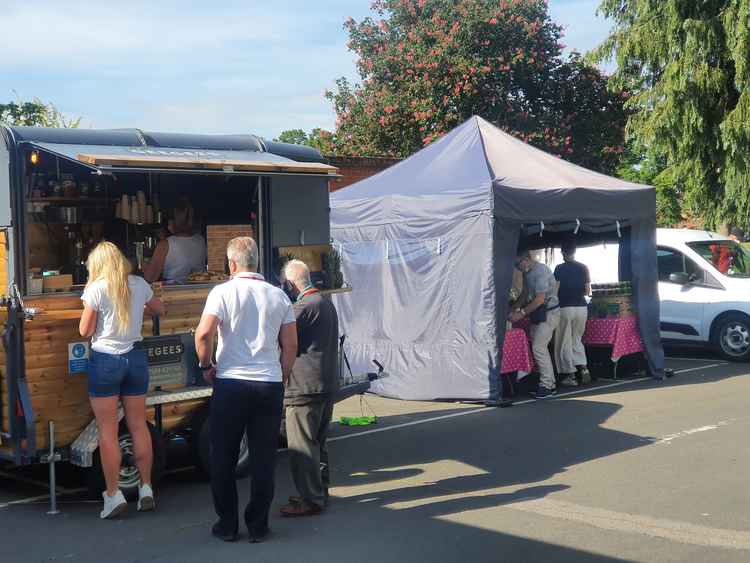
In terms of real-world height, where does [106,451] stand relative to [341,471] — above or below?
above

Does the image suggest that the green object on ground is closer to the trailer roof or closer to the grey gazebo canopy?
the grey gazebo canopy

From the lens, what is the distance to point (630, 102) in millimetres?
19344

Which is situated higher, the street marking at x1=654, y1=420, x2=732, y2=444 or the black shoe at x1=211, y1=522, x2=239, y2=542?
the street marking at x1=654, y1=420, x2=732, y2=444

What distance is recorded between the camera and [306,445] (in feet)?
21.1

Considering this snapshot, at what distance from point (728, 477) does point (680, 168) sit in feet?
40.8

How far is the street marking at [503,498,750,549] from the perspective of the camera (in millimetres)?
5789

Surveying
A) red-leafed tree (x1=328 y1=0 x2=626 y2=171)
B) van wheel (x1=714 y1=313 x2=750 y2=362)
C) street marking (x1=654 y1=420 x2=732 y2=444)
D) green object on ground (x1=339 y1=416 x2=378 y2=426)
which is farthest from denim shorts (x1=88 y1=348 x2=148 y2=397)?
red-leafed tree (x1=328 y1=0 x2=626 y2=171)

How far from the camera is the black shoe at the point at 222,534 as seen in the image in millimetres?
5914

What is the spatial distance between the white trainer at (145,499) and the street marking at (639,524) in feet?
8.30

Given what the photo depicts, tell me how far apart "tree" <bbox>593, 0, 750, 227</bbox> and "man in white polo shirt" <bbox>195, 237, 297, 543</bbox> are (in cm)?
1376

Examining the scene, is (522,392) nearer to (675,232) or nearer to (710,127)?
(675,232)

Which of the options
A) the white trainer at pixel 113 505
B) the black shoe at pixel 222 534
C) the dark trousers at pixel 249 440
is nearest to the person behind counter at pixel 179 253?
the white trainer at pixel 113 505

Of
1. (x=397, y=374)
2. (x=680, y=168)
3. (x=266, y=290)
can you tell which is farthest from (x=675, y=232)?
(x=266, y=290)

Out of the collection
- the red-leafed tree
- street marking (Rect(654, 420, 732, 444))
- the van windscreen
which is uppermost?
the red-leafed tree
